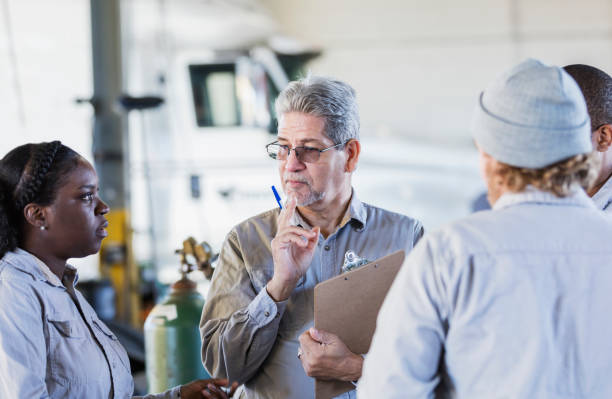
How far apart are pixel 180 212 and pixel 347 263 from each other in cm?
1034

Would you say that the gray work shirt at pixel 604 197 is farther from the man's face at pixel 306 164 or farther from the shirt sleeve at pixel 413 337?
the shirt sleeve at pixel 413 337

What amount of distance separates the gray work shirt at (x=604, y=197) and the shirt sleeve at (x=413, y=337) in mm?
1011

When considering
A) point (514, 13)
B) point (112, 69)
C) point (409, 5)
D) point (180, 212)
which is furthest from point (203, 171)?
point (514, 13)

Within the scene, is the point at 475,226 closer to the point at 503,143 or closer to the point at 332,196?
the point at 503,143

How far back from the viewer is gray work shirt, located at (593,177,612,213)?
1.92 metres

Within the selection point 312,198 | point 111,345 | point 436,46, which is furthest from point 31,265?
point 436,46

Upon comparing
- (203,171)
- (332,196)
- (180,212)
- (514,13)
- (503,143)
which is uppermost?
(514,13)

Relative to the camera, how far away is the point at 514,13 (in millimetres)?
11148

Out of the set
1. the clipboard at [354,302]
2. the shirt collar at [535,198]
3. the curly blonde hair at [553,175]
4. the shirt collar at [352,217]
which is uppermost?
the curly blonde hair at [553,175]

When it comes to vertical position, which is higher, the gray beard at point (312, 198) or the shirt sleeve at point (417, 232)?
the gray beard at point (312, 198)

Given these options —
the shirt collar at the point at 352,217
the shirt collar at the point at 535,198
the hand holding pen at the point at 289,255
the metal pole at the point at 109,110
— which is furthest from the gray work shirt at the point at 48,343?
the metal pole at the point at 109,110

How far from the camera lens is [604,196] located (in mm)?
1930

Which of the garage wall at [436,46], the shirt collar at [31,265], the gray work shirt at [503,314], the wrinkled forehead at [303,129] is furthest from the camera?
the garage wall at [436,46]

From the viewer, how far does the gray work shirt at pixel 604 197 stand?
192 cm
